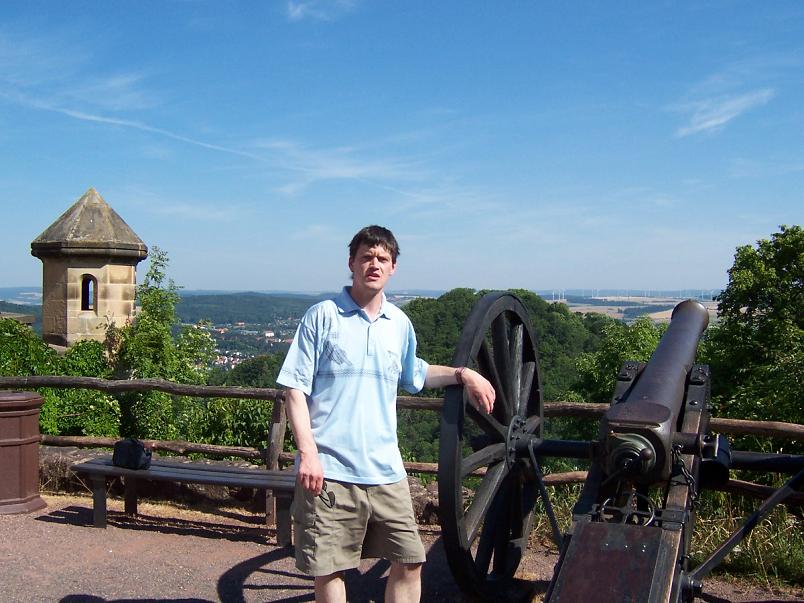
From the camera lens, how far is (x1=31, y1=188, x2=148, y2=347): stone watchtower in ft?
34.0

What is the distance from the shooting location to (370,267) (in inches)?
117

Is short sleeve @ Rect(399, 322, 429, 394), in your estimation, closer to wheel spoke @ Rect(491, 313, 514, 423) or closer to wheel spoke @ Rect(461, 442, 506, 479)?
wheel spoke @ Rect(461, 442, 506, 479)

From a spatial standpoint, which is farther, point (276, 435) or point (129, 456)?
point (276, 435)

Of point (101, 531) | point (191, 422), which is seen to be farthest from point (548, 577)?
point (191, 422)

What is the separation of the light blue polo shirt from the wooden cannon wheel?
448mm

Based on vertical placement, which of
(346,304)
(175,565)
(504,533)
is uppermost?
(346,304)

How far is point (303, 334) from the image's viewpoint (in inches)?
115

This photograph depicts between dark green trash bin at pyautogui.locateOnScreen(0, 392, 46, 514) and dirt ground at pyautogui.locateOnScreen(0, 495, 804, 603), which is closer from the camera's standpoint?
dirt ground at pyautogui.locateOnScreen(0, 495, 804, 603)

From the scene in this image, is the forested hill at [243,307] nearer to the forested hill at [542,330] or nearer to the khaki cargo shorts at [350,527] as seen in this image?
the forested hill at [542,330]

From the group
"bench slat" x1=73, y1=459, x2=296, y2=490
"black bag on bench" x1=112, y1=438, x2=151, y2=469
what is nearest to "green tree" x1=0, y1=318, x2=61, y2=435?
"bench slat" x1=73, y1=459, x2=296, y2=490

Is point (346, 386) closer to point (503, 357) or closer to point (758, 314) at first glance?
point (503, 357)

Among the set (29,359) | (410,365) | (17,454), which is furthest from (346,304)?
(29,359)

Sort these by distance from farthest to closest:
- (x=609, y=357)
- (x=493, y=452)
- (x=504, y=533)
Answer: (x=609, y=357) < (x=504, y=533) < (x=493, y=452)

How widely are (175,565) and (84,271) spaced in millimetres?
6642
